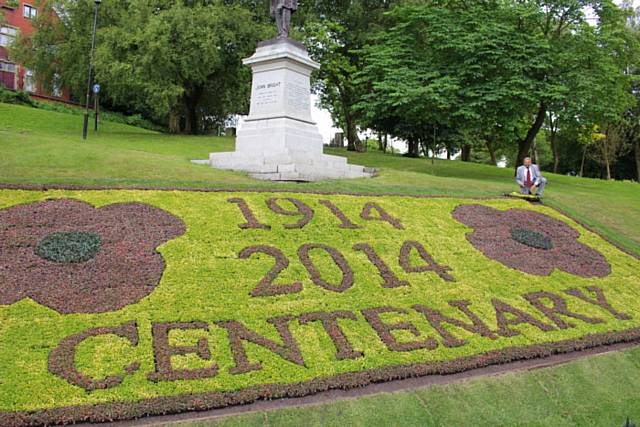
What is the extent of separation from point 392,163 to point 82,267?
26.1 meters

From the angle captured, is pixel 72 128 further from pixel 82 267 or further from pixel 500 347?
pixel 500 347

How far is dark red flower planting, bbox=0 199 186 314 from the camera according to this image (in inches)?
245

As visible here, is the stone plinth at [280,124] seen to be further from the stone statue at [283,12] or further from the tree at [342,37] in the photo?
the tree at [342,37]

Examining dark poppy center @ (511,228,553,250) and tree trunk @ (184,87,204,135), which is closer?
dark poppy center @ (511,228,553,250)

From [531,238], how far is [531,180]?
12.5 feet

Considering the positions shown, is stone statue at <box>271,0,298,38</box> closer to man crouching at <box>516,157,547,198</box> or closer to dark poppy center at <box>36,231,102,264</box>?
man crouching at <box>516,157,547,198</box>

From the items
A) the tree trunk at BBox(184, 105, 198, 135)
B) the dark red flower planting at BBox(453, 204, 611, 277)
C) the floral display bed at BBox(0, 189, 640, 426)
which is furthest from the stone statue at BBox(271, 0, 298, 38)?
the tree trunk at BBox(184, 105, 198, 135)

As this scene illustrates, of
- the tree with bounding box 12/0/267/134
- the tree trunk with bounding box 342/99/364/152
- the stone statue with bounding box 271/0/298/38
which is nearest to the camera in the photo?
the stone statue with bounding box 271/0/298/38

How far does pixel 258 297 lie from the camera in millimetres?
6891

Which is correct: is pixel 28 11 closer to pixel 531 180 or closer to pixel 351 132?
pixel 351 132

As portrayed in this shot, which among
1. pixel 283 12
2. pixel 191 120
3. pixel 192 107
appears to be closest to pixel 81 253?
pixel 283 12

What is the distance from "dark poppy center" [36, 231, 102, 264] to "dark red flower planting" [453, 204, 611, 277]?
6.59 meters

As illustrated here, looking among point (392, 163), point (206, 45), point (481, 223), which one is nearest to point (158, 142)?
point (206, 45)

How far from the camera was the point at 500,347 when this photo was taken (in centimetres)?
668
